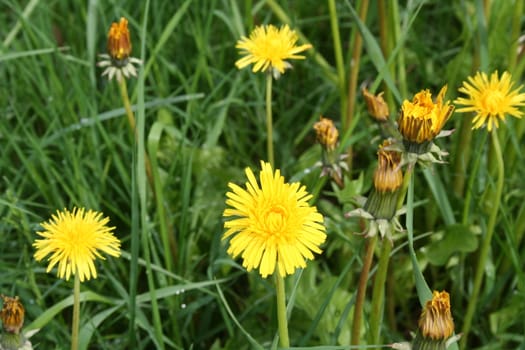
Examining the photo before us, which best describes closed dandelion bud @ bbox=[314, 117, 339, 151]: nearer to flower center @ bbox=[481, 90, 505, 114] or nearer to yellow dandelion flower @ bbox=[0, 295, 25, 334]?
flower center @ bbox=[481, 90, 505, 114]

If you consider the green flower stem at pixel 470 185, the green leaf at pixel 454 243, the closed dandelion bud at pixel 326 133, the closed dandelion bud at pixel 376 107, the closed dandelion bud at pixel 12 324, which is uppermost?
the closed dandelion bud at pixel 376 107

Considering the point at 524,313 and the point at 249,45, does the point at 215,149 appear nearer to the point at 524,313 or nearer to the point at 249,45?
the point at 249,45

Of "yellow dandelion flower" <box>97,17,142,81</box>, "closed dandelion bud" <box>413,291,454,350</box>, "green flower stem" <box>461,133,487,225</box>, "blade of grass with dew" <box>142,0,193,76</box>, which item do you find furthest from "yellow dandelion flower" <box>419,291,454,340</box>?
"blade of grass with dew" <box>142,0,193,76</box>

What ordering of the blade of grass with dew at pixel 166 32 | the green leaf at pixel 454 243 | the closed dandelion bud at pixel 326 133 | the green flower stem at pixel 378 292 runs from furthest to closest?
the blade of grass with dew at pixel 166 32 < the green leaf at pixel 454 243 < the closed dandelion bud at pixel 326 133 < the green flower stem at pixel 378 292

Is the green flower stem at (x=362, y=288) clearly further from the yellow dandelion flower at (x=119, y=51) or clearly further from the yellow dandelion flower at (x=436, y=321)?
the yellow dandelion flower at (x=119, y=51)

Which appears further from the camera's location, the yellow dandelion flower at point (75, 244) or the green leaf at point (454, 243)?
the green leaf at point (454, 243)

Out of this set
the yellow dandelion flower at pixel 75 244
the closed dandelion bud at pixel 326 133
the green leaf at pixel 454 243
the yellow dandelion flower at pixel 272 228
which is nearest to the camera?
the yellow dandelion flower at pixel 272 228

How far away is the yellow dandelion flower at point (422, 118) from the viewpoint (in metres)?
1.01

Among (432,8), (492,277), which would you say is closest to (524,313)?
(492,277)

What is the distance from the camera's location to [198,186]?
1.77m

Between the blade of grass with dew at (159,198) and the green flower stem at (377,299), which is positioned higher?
the blade of grass with dew at (159,198)

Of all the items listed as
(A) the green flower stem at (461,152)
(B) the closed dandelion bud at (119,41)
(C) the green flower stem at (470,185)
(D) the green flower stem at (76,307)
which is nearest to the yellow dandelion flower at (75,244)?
(D) the green flower stem at (76,307)

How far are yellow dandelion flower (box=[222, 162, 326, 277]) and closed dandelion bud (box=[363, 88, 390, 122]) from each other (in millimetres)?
477

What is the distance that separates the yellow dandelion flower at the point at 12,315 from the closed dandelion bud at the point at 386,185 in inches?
17.8
